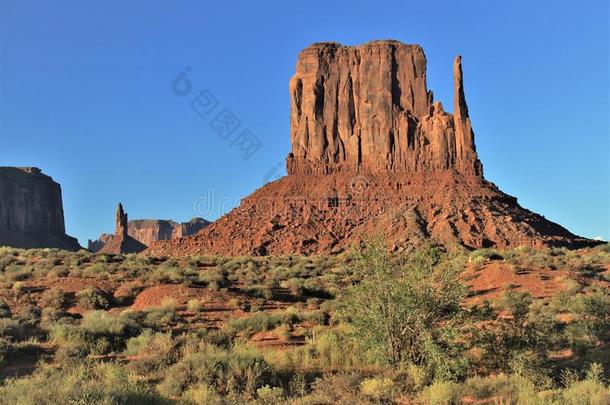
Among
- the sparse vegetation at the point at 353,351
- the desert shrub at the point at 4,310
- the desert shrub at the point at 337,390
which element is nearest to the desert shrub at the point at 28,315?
the sparse vegetation at the point at 353,351

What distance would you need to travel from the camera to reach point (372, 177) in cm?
7612

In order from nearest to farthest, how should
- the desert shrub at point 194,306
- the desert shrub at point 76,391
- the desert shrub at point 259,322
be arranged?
the desert shrub at point 76,391 < the desert shrub at point 259,322 < the desert shrub at point 194,306

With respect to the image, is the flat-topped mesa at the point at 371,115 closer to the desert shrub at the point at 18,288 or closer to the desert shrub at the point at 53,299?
the desert shrub at the point at 18,288

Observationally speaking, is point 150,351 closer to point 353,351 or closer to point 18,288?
point 353,351

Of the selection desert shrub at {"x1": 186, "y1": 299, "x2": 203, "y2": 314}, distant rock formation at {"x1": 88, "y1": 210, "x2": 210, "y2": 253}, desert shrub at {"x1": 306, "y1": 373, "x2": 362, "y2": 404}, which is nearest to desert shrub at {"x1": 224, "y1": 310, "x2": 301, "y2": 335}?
desert shrub at {"x1": 186, "y1": 299, "x2": 203, "y2": 314}

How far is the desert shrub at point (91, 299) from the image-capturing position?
20656mm

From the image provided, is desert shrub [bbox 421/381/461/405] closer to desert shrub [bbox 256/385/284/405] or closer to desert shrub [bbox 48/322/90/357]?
desert shrub [bbox 256/385/284/405]

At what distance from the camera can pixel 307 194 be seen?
7381 centimetres

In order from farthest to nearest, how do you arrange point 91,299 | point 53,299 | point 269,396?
point 91,299 → point 53,299 → point 269,396

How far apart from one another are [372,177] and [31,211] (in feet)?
271

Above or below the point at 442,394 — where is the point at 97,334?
above

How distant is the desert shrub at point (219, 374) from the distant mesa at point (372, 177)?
4054 cm

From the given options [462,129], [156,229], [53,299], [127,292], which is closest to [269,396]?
[53,299]

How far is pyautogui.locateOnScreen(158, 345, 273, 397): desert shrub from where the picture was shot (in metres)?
9.41
